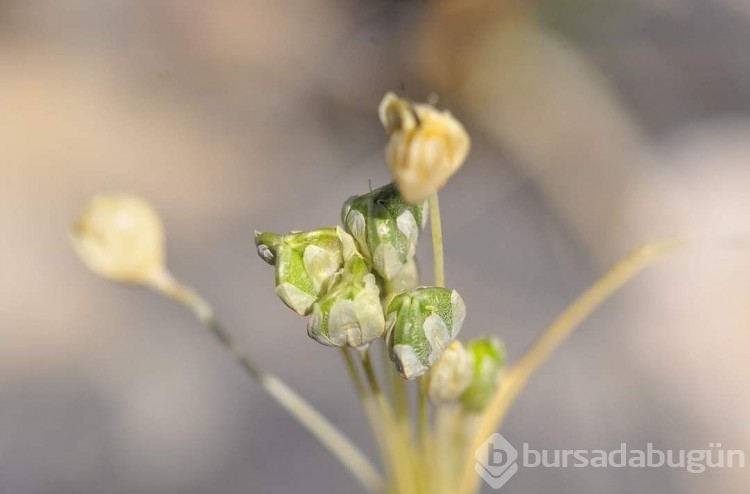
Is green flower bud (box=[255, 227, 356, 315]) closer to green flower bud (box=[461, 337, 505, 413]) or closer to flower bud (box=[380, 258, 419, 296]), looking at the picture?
flower bud (box=[380, 258, 419, 296])

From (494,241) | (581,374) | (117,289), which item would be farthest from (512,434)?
(117,289)

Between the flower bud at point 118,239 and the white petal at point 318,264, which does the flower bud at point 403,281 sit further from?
the flower bud at point 118,239

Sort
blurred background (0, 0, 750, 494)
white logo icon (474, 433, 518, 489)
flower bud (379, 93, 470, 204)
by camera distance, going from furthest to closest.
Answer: blurred background (0, 0, 750, 494)
white logo icon (474, 433, 518, 489)
flower bud (379, 93, 470, 204)

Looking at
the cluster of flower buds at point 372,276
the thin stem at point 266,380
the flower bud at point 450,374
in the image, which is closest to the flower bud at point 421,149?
the cluster of flower buds at point 372,276

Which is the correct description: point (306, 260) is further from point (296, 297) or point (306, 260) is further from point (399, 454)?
point (399, 454)

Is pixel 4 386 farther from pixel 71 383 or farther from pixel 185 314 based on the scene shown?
pixel 185 314

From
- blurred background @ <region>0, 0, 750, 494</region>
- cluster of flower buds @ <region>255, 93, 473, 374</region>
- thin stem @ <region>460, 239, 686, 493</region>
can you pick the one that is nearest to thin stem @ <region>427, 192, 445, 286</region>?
cluster of flower buds @ <region>255, 93, 473, 374</region>

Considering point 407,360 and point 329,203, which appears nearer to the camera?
point 407,360

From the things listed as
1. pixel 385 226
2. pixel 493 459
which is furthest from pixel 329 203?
pixel 385 226
